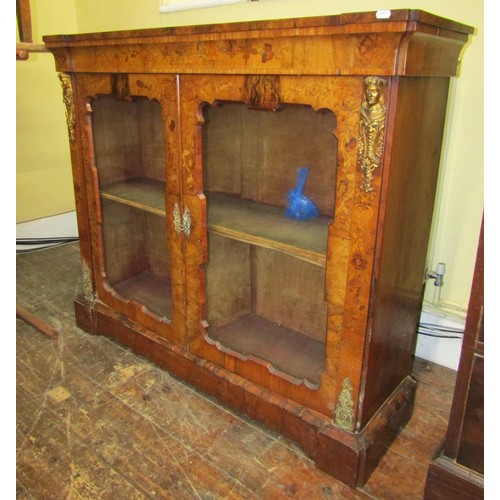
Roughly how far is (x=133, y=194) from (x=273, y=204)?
2.12 ft

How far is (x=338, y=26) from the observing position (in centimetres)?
117

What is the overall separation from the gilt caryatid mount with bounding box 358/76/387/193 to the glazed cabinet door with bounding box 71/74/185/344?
72cm

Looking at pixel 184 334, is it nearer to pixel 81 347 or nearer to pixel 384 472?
pixel 81 347

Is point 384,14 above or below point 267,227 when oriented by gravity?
above

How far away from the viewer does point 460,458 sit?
1332 mm

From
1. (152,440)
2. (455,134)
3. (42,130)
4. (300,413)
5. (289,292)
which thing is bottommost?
(152,440)

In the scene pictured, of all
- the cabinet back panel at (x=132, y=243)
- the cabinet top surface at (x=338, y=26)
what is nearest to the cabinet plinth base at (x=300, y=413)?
the cabinet back panel at (x=132, y=243)

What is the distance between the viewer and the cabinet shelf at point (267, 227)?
153 centimetres

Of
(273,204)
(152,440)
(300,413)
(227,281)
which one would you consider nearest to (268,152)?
(273,204)

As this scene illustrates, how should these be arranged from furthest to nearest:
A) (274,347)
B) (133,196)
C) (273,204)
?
(133,196)
(273,204)
(274,347)

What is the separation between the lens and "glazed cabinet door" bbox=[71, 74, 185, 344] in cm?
181

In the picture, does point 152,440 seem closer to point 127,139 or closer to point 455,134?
point 127,139

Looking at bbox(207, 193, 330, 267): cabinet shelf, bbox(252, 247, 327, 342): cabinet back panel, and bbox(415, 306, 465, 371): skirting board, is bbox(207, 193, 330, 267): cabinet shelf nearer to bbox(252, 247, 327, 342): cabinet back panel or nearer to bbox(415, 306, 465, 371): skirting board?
bbox(252, 247, 327, 342): cabinet back panel

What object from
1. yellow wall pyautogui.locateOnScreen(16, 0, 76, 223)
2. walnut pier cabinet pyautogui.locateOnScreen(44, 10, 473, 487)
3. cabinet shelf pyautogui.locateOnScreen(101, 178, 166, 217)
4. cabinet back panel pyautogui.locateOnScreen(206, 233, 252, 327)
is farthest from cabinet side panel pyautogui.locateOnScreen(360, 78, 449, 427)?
yellow wall pyautogui.locateOnScreen(16, 0, 76, 223)
